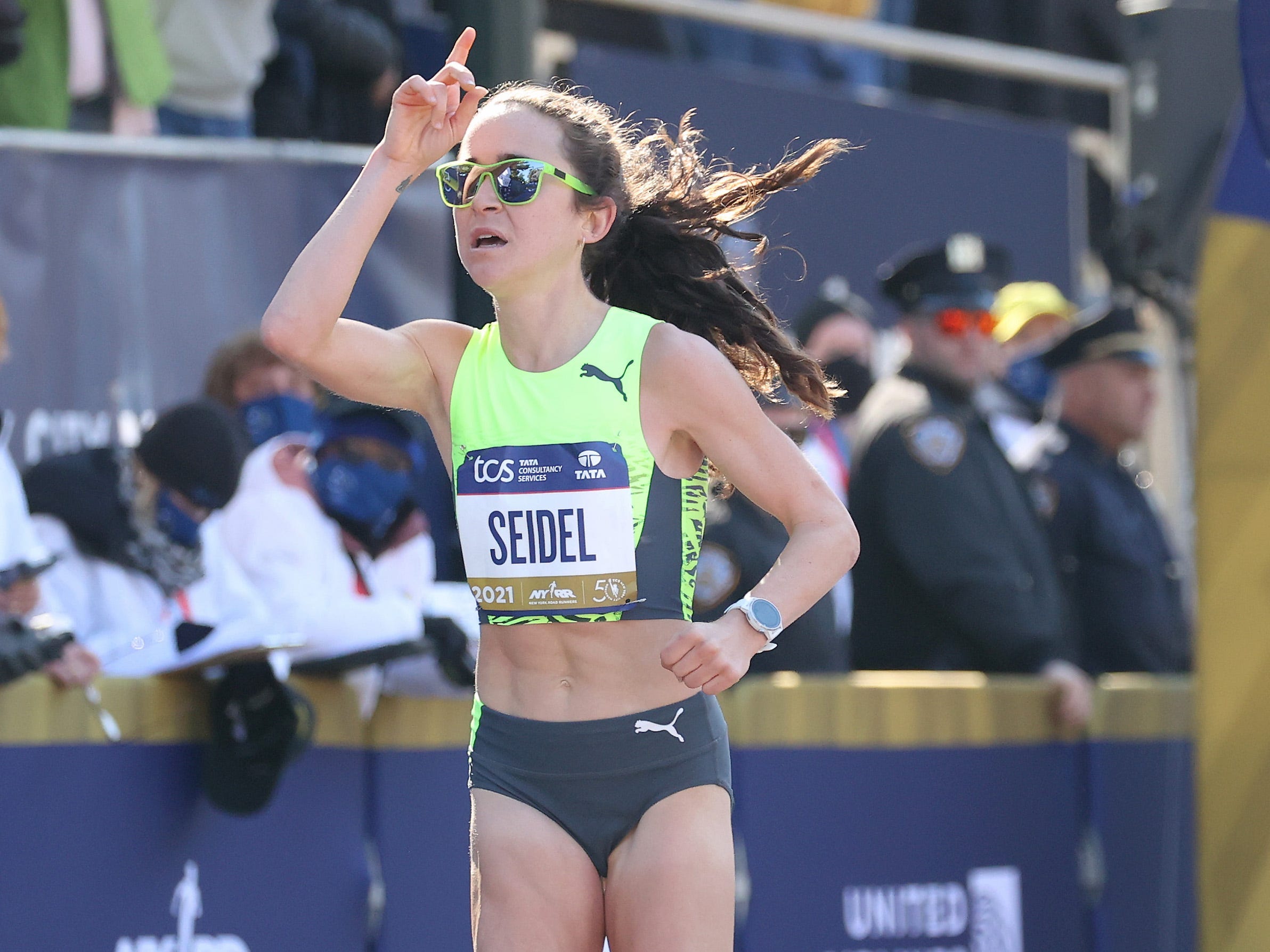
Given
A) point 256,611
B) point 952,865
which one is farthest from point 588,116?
point 952,865

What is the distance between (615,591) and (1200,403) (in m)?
4.31

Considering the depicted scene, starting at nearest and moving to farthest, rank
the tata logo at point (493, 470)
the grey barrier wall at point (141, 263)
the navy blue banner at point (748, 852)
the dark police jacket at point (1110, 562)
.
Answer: the tata logo at point (493, 470) → the navy blue banner at point (748, 852) → the grey barrier wall at point (141, 263) → the dark police jacket at point (1110, 562)

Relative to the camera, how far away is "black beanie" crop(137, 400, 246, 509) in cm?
595

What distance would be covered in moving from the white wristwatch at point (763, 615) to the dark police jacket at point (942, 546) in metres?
3.30

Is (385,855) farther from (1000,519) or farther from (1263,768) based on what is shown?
(1263,768)

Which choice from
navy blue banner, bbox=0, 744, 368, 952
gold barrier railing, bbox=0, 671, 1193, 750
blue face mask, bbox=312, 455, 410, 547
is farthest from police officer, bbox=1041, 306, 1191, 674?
navy blue banner, bbox=0, 744, 368, 952

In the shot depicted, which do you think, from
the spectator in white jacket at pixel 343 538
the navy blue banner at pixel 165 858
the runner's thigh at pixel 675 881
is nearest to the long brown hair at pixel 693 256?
the runner's thigh at pixel 675 881

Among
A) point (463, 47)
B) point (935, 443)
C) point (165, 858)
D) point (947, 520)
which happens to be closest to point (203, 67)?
point (935, 443)

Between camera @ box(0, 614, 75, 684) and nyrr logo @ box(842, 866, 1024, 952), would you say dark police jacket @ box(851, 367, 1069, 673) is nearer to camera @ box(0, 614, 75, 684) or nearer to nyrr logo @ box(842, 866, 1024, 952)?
nyrr logo @ box(842, 866, 1024, 952)

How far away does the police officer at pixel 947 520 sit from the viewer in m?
7.01

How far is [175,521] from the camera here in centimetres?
600

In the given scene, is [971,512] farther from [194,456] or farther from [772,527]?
[194,456]

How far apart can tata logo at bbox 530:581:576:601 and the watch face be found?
39 centimetres

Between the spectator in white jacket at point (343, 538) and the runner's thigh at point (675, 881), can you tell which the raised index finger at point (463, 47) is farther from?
the spectator in white jacket at point (343, 538)
